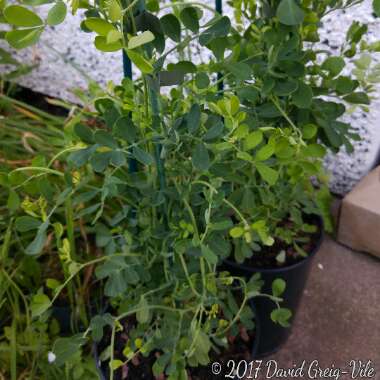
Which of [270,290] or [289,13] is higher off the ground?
[289,13]

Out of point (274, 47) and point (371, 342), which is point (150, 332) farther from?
point (371, 342)

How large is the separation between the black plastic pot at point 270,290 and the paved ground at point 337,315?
0.05m

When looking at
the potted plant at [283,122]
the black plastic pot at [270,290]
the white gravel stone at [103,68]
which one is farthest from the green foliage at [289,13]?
the white gravel stone at [103,68]

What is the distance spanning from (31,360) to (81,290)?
0.64 feet

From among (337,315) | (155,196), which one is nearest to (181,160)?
(155,196)

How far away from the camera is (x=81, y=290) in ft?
3.47

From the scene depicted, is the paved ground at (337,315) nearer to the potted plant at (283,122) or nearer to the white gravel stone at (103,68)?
the potted plant at (283,122)

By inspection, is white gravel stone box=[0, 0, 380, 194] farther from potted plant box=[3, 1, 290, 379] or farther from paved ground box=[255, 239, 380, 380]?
potted plant box=[3, 1, 290, 379]

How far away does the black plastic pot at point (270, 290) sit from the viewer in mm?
1006

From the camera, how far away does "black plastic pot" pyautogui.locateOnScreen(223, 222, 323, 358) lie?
39.6 inches

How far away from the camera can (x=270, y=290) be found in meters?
1.05

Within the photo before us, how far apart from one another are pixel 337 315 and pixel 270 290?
33cm

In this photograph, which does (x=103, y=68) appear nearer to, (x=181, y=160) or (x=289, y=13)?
(x=181, y=160)

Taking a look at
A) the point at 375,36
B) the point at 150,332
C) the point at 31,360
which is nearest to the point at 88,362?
the point at 31,360
